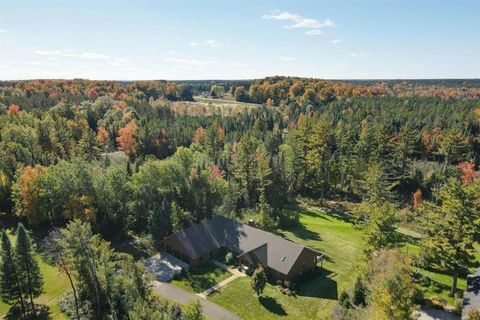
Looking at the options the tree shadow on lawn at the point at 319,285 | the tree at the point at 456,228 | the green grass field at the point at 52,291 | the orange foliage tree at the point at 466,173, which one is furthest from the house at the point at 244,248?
the orange foliage tree at the point at 466,173

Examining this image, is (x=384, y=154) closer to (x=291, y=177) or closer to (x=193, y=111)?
(x=291, y=177)

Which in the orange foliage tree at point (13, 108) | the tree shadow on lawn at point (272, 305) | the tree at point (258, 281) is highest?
the orange foliage tree at point (13, 108)

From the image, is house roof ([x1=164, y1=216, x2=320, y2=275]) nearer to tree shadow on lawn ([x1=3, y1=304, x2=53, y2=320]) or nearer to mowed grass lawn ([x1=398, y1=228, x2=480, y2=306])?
mowed grass lawn ([x1=398, y1=228, x2=480, y2=306])

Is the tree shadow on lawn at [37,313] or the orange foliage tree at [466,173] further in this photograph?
the orange foliage tree at [466,173]

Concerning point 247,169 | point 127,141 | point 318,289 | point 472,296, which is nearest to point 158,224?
point 318,289

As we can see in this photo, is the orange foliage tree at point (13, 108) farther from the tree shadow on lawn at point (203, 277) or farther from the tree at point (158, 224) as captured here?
the tree shadow on lawn at point (203, 277)

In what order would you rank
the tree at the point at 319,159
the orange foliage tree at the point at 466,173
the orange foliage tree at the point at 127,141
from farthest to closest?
the orange foliage tree at the point at 127,141 → the orange foliage tree at the point at 466,173 → the tree at the point at 319,159

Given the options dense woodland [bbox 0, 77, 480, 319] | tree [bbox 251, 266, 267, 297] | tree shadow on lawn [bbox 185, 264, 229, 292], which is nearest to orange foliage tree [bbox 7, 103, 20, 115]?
dense woodland [bbox 0, 77, 480, 319]
